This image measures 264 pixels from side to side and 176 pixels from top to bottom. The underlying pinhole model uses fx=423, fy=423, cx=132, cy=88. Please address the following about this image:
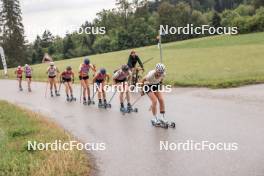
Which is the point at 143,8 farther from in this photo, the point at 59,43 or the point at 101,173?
the point at 101,173

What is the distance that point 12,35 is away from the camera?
294ft

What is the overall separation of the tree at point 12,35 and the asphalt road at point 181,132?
73559mm

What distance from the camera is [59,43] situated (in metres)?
122

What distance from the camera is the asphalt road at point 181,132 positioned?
8633 millimetres

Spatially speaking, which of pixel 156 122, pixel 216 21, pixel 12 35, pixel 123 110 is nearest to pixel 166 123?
pixel 156 122

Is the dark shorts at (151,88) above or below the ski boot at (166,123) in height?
above

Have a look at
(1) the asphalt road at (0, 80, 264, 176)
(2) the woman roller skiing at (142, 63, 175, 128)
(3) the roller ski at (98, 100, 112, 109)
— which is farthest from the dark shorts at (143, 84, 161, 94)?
(3) the roller ski at (98, 100, 112, 109)

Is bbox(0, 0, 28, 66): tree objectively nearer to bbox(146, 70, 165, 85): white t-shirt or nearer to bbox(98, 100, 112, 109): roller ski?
bbox(98, 100, 112, 109): roller ski

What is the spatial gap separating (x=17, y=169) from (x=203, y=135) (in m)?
4.69

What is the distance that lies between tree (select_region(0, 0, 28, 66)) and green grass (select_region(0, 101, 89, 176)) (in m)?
→ 77.3

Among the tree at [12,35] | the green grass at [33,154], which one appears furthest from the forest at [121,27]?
the green grass at [33,154]

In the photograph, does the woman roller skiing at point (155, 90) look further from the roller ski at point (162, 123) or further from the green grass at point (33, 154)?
the green grass at point (33, 154)

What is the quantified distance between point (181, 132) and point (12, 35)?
83.5 metres

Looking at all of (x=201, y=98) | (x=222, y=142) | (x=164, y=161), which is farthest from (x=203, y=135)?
(x=201, y=98)
